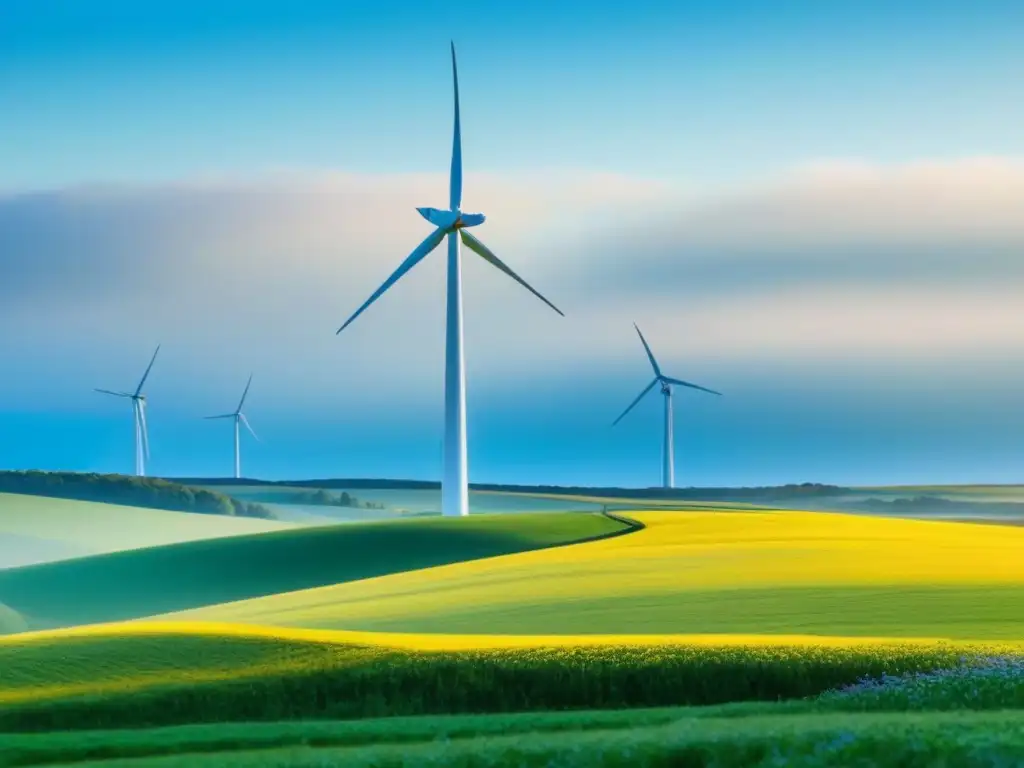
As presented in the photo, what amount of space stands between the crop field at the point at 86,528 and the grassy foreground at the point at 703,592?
41928mm

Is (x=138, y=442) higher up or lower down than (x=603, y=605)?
higher up

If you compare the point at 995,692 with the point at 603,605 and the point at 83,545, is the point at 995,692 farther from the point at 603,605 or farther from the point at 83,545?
the point at 83,545

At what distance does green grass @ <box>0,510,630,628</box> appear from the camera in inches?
2338

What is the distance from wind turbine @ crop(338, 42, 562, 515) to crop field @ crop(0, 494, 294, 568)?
24.4m

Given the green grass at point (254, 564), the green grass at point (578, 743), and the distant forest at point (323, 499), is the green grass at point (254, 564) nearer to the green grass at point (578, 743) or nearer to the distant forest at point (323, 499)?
the green grass at point (578, 743)

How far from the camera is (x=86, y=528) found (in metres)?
97.8

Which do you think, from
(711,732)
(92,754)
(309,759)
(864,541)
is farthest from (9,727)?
(864,541)

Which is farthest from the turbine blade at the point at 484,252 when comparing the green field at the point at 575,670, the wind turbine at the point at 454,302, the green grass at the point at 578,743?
the green grass at the point at 578,743

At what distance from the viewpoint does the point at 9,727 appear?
27.7 m

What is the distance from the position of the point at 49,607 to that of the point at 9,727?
110 feet

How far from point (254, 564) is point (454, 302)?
15.2 m

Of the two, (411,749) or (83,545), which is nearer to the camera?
(411,749)

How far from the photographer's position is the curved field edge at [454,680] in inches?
1110

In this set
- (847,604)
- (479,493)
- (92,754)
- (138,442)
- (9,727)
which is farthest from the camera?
(479,493)
